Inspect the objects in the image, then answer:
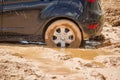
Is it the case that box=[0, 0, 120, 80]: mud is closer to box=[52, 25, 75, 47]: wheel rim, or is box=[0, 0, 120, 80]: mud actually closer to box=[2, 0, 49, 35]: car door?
box=[52, 25, 75, 47]: wheel rim

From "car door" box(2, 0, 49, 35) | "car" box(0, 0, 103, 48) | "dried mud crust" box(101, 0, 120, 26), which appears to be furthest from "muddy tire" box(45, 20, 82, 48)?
"dried mud crust" box(101, 0, 120, 26)

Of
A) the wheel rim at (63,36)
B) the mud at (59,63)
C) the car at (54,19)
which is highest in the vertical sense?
the car at (54,19)

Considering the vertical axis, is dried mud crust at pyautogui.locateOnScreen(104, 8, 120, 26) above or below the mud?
above

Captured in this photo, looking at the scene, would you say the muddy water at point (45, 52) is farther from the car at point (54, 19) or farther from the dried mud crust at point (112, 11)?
the dried mud crust at point (112, 11)

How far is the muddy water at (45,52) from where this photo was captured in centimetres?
546

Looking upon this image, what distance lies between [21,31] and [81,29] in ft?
4.27

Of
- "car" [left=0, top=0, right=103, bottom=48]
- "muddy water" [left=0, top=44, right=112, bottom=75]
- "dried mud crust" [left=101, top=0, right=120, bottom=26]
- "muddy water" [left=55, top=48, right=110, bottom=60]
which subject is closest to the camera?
"muddy water" [left=0, top=44, right=112, bottom=75]

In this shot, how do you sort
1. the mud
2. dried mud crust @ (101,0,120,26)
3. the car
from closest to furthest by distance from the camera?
the mud, the car, dried mud crust @ (101,0,120,26)

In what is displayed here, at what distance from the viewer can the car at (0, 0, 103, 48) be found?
22.7 feet

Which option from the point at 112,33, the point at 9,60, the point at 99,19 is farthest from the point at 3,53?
the point at 112,33

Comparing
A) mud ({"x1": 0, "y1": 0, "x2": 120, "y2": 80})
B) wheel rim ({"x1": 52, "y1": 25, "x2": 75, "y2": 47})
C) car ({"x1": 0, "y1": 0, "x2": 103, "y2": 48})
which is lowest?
mud ({"x1": 0, "y1": 0, "x2": 120, "y2": 80})

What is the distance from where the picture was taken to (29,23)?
7051 mm

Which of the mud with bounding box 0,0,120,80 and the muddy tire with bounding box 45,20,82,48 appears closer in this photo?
the mud with bounding box 0,0,120,80

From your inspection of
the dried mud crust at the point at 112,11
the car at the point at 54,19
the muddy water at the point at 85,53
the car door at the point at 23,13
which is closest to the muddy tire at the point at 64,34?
the car at the point at 54,19
